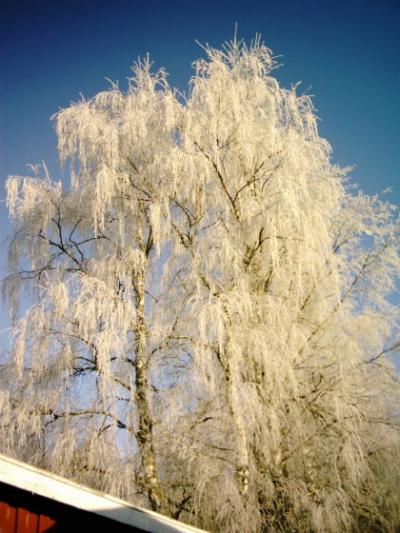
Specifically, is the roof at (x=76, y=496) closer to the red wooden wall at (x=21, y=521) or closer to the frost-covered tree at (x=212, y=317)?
the red wooden wall at (x=21, y=521)

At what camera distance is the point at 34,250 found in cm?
674

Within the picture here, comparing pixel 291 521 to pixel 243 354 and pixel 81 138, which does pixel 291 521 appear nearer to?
pixel 243 354

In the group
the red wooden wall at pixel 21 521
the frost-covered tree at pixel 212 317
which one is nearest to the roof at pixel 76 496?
the red wooden wall at pixel 21 521

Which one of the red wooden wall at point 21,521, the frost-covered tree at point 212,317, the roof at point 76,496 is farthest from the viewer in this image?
the frost-covered tree at point 212,317

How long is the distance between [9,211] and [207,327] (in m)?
3.22

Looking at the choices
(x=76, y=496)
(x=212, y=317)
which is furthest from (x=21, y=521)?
(x=212, y=317)

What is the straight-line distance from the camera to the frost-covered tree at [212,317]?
5.38 m

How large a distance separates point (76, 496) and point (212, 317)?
2686mm

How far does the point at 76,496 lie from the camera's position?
3.10m

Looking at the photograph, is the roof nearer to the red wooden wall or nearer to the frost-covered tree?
→ the red wooden wall

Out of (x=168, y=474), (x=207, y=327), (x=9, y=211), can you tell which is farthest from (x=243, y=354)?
(x=9, y=211)

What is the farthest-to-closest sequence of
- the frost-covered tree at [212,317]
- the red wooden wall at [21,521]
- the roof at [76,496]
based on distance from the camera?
the frost-covered tree at [212,317] → the red wooden wall at [21,521] → the roof at [76,496]

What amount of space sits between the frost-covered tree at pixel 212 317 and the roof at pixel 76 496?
1.98 m

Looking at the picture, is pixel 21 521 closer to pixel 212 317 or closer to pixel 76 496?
pixel 76 496
